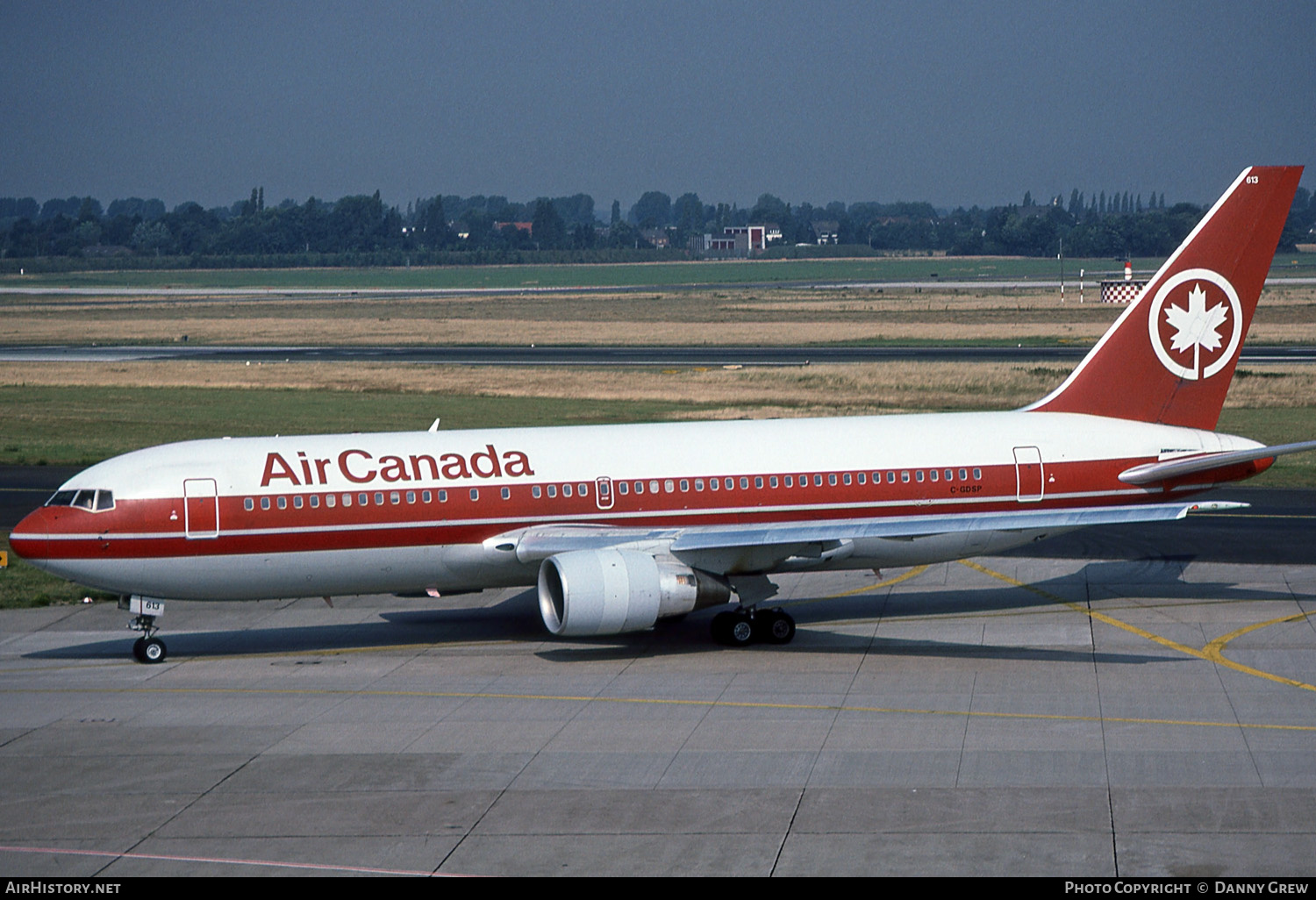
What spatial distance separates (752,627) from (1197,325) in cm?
1262

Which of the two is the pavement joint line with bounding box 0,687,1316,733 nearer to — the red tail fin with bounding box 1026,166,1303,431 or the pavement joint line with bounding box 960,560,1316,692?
the pavement joint line with bounding box 960,560,1316,692

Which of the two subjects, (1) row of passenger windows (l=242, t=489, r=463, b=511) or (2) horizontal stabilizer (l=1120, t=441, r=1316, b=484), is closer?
(1) row of passenger windows (l=242, t=489, r=463, b=511)

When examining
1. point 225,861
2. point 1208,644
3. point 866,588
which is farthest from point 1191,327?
point 225,861

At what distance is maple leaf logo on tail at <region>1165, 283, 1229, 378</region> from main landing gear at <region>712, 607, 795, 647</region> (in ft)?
37.2

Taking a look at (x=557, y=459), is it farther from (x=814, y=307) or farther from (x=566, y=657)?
(x=814, y=307)

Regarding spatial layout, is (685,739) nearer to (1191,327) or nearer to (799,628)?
(799,628)

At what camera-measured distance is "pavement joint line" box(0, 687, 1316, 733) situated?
23.3 m

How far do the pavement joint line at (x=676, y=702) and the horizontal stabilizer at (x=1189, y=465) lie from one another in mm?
9112

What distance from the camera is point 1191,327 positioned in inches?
1293

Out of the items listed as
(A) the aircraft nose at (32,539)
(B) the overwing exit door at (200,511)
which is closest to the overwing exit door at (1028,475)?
(B) the overwing exit door at (200,511)

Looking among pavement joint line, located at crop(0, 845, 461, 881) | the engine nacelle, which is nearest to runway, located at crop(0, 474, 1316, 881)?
pavement joint line, located at crop(0, 845, 461, 881)
